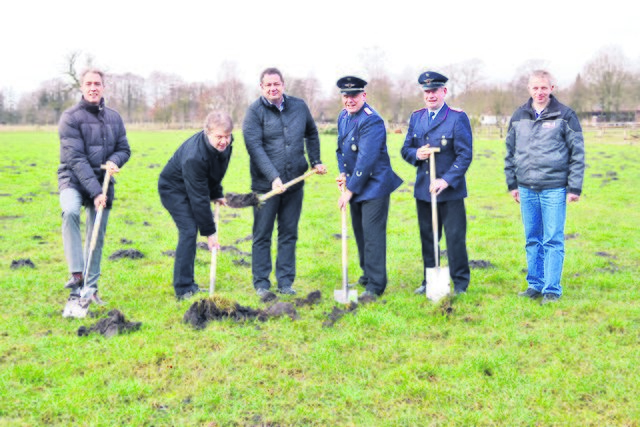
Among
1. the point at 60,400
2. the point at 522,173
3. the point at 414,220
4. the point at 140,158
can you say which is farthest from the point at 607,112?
the point at 60,400

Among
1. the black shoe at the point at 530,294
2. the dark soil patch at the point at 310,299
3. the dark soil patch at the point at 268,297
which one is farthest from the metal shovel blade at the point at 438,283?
the dark soil patch at the point at 268,297

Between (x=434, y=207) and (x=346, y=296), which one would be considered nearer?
(x=346, y=296)

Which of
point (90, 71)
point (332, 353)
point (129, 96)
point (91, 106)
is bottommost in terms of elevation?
point (332, 353)

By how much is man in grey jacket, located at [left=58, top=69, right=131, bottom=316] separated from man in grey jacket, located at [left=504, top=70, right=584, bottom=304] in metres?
4.93

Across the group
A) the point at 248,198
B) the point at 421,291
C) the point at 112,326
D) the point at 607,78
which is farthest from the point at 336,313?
the point at 607,78

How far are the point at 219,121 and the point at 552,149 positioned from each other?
3.91m

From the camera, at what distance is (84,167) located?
6531 millimetres

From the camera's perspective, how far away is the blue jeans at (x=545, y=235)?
22.5 feet

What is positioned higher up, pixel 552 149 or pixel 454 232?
pixel 552 149

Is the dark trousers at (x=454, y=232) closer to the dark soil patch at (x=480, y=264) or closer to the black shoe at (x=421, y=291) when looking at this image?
the black shoe at (x=421, y=291)

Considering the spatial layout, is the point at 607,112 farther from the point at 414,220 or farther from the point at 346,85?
the point at 346,85

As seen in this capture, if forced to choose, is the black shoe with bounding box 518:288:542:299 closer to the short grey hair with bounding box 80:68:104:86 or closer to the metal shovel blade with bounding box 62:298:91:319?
the metal shovel blade with bounding box 62:298:91:319

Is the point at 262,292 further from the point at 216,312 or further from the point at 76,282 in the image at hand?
the point at 76,282

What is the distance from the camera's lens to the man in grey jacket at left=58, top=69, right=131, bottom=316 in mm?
6539
